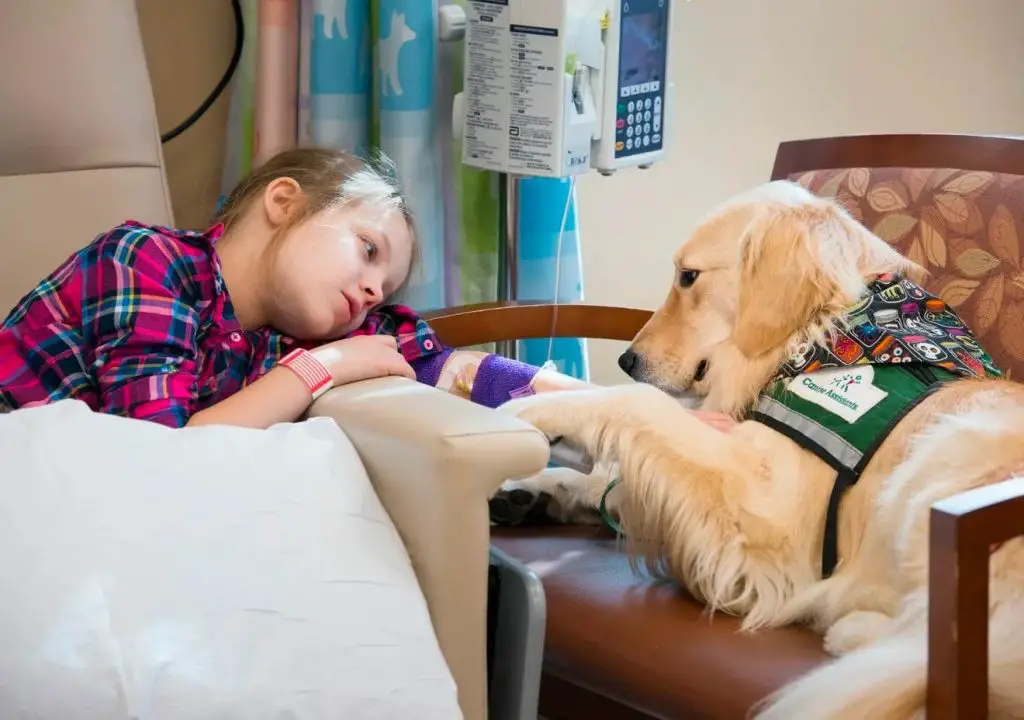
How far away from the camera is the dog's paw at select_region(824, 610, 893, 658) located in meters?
1.17

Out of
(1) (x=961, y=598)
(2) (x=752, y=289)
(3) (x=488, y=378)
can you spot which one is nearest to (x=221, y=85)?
(3) (x=488, y=378)

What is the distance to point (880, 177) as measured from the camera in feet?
5.34

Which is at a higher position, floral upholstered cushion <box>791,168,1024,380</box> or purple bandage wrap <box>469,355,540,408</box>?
floral upholstered cushion <box>791,168,1024,380</box>

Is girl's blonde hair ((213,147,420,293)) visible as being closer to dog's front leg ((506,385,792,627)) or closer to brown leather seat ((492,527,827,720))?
dog's front leg ((506,385,792,627))

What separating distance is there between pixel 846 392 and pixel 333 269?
2.04 feet

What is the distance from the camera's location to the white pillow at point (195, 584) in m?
0.84

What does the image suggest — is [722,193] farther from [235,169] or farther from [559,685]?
[559,685]

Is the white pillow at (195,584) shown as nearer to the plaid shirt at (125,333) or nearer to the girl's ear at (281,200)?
the plaid shirt at (125,333)

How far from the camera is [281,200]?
4.82 ft

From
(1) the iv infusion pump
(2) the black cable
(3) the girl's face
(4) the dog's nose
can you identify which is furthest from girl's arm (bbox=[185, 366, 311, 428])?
(2) the black cable

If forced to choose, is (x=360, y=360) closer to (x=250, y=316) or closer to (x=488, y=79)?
(x=250, y=316)

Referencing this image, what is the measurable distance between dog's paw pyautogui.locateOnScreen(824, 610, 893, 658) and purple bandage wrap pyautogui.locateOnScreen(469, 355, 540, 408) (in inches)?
20.4

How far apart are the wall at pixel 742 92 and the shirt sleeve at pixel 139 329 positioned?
895mm

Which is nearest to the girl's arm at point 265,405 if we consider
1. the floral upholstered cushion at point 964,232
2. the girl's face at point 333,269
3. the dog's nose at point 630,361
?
the girl's face at point 333,269
